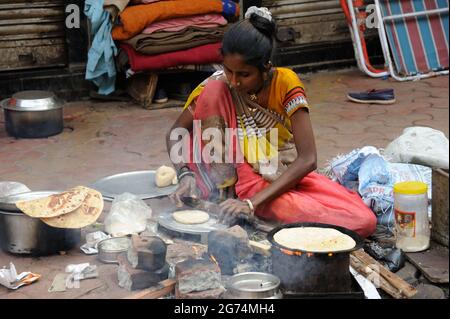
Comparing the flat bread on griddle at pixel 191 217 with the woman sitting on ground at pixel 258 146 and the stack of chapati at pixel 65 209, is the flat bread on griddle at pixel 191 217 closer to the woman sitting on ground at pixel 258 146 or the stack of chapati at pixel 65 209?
the woman sitting on ground at pixel 258 146

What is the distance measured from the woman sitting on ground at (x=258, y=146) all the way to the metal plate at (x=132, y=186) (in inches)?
16.6

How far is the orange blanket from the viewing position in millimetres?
6426

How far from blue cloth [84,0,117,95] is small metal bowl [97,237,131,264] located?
3.00 m

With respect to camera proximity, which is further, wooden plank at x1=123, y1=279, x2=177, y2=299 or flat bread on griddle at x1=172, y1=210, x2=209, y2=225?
flat bread on griddle at x1=172, y1=210, x2=209, y2=225

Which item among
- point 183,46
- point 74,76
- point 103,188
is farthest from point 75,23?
point 103,188

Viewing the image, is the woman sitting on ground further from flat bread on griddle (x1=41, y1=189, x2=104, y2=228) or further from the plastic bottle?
flat bread on griddle (x1=41, y1=189, x2=104, y2=228)

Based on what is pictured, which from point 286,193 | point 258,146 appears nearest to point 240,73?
point 258,146

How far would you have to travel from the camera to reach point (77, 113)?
22.1 feet

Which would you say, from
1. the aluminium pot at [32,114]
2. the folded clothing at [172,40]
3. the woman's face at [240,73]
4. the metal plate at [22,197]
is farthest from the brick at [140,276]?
the folded clothing at [172,40]

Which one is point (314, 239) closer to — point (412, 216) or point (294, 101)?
point (412, 216)

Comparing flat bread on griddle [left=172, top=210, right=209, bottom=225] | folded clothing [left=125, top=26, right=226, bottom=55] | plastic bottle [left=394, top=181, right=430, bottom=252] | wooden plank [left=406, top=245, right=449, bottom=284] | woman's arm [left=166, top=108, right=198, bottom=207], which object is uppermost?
folded clothing [left=125, top=26, right=226, bottom=55]

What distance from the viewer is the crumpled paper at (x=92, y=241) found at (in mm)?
3951

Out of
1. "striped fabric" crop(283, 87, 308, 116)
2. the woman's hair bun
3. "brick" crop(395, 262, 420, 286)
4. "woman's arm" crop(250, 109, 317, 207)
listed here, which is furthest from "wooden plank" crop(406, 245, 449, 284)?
the woman's hair bun

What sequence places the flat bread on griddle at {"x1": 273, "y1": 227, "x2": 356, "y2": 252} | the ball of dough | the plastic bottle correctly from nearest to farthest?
1. the flat bread on griddle at {"x1": 273, "y1": 227, "x2": 356, "y2": 252}
2. the plastic bottle
3. the ball of dough
